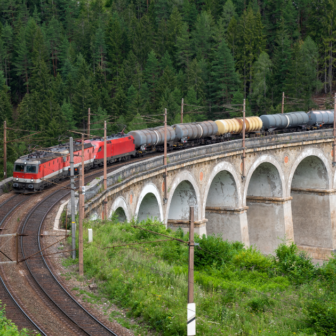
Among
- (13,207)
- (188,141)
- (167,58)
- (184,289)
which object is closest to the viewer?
(184,289)

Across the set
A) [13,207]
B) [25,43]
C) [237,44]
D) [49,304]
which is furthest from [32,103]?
[49,304]

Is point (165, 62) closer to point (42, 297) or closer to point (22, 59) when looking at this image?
point (22, 59)

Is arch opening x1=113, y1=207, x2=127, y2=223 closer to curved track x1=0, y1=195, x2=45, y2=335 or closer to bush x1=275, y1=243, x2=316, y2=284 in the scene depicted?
bush x1=275, y1=243, x2=316, y2=284

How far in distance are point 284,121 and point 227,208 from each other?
20.2 meters

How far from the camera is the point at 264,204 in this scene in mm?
50562

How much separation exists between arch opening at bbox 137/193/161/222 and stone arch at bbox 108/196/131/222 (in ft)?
10.2

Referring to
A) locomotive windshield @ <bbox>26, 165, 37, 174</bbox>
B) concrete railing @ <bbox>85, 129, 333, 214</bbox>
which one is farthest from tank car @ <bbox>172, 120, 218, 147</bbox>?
locomotive windshield @ <bbox>26, 165, 37, 174</bbox>

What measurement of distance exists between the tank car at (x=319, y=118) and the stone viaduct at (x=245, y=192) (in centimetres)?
846

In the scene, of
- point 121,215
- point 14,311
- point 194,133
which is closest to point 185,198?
point 121,215

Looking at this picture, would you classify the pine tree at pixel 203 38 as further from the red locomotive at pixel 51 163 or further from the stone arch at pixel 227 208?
the red locomotive at pixel 51 163

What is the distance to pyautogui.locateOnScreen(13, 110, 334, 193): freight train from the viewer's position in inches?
1371

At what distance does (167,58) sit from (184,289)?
83.9m

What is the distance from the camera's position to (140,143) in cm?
4894

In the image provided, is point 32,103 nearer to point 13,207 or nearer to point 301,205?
point 301,205
